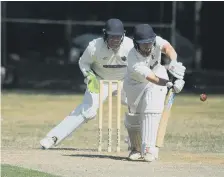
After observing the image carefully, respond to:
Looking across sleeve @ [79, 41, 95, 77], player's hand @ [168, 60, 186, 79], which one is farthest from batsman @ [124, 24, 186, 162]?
sleeve @ [79, 41, 95, 77]

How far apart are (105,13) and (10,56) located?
115 inches

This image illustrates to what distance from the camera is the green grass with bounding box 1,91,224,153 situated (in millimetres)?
10969

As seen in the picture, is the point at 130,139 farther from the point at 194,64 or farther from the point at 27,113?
the point at 194,64

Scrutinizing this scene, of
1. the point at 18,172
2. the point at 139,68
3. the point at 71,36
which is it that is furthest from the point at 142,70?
the point at 71,36

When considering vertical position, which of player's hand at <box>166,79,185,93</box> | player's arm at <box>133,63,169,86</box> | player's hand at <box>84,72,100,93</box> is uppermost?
player's arm at <box>133,63,169,86</box>

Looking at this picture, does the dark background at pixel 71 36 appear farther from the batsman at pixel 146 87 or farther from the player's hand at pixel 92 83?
the batsman at pixel 146 87

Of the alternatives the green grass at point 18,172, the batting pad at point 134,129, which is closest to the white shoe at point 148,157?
the batting pad at point 134,129

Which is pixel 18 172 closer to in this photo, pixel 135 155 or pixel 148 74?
pixel 135 155

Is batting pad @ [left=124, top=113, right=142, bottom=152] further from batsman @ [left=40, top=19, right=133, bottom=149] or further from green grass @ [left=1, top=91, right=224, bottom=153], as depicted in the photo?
green grass @ [left=1, top=91, right=224, bottom=153]

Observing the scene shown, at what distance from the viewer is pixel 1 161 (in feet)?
28.4

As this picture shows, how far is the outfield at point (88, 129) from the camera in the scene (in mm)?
9477

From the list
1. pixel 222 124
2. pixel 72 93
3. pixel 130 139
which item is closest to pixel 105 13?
pixel 72 93

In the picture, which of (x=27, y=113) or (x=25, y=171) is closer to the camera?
(x=25, y=171)

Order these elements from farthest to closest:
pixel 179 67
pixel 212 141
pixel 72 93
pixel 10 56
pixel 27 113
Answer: pixel 10 56, pixel 72 93, pixel 27 113, pixel 212 141, pixel 179 67
